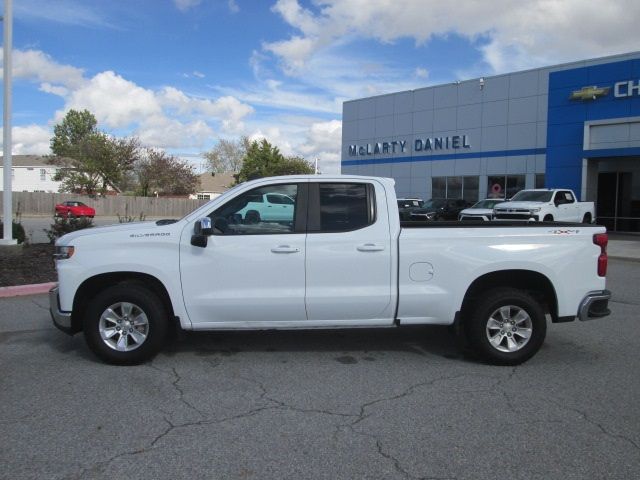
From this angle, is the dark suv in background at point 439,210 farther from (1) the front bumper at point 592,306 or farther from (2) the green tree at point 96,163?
(2) the green tree at point 96,163

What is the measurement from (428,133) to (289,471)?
32874mm

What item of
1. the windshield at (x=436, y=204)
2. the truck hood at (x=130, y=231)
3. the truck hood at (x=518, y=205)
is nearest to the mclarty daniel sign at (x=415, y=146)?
the windshield at (x=436, y=204)

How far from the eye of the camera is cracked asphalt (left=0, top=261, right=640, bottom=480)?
358 cm

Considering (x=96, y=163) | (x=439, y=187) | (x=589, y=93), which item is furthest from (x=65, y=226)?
(x=96, y=163)

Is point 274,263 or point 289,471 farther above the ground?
Answer: point 274,263

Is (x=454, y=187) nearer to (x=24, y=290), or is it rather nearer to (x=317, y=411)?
(x=24, y=290)

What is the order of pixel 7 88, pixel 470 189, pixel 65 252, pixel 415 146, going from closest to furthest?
pixel 65 252, pixel 7 88, pixel 470 189, pixel 415 146

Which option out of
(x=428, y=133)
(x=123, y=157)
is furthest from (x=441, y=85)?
(x=123, y=157)

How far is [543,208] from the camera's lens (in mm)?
20391

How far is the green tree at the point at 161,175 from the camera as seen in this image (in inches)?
2483

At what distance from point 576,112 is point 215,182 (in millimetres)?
67412

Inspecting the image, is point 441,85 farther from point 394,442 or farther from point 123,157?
point 123,157

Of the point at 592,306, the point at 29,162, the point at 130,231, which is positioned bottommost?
the point at 592,306

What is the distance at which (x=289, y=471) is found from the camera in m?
3.48
